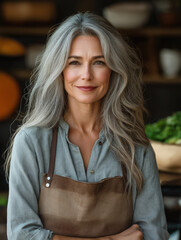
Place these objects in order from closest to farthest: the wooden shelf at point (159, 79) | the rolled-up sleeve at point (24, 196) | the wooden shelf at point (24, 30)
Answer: the rolled-up sleeve at point (24, 196)
the wooden shelf at point (159, 79)
the wooden shelf at point (24, 30)

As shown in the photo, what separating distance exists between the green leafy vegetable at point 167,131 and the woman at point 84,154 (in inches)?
20.9

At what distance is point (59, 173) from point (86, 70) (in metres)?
0.41

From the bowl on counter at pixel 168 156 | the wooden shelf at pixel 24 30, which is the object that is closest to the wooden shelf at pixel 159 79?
the wooden shelf at pixel 24 30

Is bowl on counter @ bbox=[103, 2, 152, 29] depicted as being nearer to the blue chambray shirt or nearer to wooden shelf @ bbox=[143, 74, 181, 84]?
wooden shelf @ bbox=[143, 74, 181, 84]

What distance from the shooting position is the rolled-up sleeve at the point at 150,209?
1.87m

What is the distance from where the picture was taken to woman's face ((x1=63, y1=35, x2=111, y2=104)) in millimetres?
1803

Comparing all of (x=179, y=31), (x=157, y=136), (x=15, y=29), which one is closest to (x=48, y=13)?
(x=15, y=29)

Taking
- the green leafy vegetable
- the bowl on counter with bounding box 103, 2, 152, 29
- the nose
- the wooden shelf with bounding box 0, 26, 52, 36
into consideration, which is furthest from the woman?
the wooden shelf with bounding box 0, 26, 52, 36

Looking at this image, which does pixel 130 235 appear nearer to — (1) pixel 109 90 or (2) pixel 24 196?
(2) pixel 24 196

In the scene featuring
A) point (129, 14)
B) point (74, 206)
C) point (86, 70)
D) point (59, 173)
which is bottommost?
point (74, 206)

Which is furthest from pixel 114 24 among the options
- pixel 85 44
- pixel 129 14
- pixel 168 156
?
pixel 85 44

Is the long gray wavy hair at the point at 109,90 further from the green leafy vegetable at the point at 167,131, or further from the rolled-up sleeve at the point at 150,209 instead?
the green leafy vegetable at the point at 167,131

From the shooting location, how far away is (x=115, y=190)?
72.0 inches

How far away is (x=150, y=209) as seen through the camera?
1.88 m
